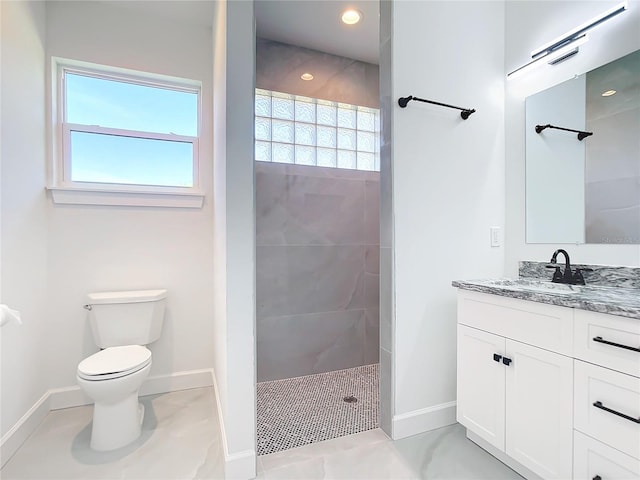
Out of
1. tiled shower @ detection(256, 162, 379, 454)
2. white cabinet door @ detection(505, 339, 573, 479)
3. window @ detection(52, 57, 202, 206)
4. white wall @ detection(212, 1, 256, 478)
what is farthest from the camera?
tiled shower @ detection(256, 162, 379, 454)

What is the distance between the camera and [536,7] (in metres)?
1.90

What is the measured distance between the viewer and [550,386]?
1.29m

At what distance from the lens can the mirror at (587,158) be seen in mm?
1520

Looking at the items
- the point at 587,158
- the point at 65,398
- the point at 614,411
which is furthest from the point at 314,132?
the point at 65,398

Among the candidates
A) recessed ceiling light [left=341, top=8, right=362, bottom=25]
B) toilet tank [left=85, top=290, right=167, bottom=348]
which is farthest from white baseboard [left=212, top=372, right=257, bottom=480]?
recessed ceiling light [left=341, top=8, right=362, bottom=25]

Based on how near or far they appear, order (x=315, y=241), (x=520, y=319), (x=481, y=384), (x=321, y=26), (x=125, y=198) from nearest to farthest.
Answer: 1. (x=520, y=319)
2. (x=481, y=384)
3. (x=125, y=198)
4. (x=321, y=26)
5. (x=315, y=241)

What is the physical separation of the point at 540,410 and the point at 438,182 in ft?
3.95

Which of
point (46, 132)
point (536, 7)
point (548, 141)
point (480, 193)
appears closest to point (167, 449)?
point (46, 132)

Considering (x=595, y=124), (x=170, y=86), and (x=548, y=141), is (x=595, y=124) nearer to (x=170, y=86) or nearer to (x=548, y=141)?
(x=548, y=141)

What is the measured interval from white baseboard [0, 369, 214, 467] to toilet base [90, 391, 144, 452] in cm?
36

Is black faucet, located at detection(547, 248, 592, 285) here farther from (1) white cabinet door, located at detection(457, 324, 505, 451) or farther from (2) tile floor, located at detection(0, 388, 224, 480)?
(2) tile floor, located at detection(0, 388, 224, 480)

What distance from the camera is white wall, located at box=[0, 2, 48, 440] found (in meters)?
1.62

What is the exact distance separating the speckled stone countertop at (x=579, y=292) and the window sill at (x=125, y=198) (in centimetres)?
190

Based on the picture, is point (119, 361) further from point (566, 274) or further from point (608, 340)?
point (566, 274)
